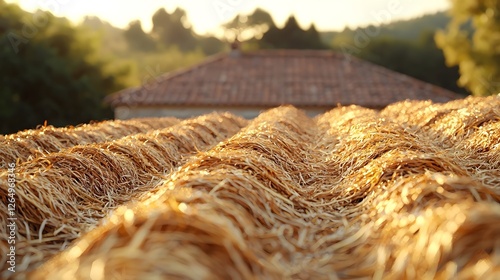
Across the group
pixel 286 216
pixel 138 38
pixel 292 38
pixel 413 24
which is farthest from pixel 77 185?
pixel 138 38

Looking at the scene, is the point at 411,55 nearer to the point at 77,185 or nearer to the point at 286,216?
the point at 77,185

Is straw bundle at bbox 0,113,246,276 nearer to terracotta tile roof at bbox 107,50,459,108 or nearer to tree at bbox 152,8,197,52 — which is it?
terracotta tile roof at bbox 107,50,459,108

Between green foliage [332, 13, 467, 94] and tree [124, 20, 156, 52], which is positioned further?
tree [124, 20, 156, 52]

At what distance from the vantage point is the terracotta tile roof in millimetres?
24656

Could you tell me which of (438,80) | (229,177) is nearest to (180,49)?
(438,80)

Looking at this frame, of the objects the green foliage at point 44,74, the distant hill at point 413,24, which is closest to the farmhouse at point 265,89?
the green foliage at point 44,74

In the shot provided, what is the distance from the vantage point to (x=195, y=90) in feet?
84.5

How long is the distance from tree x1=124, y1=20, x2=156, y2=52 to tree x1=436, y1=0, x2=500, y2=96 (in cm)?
4609

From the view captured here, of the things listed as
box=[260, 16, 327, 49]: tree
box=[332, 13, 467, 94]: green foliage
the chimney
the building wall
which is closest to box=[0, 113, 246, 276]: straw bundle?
the building wall

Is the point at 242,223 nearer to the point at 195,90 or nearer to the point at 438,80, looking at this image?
the point at 195,90

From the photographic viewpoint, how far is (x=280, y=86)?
86.7 ft

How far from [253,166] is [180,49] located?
70238mm

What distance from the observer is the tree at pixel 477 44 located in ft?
97.9

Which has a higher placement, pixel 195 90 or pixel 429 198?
pixel 429 198
